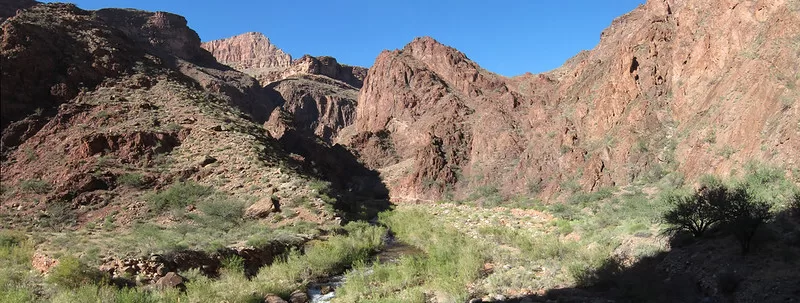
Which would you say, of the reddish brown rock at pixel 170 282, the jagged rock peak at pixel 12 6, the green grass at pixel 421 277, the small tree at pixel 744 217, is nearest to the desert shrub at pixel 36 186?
the reddish brown rock at pixel 170 282

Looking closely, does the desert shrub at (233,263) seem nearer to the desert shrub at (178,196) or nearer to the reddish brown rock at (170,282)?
the reddish brown rock at (170,282)

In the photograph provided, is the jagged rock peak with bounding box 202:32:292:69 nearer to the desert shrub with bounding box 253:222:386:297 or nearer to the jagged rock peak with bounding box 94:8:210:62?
the jagged rock peak with bounding box 94:8:210:62

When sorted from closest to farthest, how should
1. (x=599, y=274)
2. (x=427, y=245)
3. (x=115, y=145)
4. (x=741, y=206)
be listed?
(x=741, y=206), (x=599, y=274), (x=427, y=245), (x=115, y=145)

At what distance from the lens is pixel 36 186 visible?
23984 mm

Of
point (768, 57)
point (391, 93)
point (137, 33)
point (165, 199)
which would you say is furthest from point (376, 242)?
point (137, 33)

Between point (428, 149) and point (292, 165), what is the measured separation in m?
21.7

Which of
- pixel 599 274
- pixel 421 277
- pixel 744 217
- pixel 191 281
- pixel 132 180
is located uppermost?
pixel 744 217

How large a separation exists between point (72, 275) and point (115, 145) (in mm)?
17835

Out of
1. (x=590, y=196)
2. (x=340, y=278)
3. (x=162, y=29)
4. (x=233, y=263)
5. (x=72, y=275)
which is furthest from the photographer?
(x=162, y=29)

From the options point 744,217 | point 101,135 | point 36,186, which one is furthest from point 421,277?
point 101,135

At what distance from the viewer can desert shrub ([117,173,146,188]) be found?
25.2m

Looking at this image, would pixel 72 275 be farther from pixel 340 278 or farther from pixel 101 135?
pixel 101 135

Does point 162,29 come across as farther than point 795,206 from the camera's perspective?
Yes

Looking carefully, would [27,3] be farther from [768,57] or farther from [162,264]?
[768,57]
